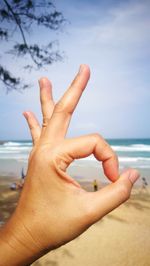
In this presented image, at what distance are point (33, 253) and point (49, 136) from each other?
518mm

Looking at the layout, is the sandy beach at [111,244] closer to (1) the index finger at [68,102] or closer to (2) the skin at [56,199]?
(2) the skin at [56,199]

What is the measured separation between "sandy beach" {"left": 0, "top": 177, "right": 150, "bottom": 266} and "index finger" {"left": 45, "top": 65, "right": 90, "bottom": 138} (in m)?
3.84

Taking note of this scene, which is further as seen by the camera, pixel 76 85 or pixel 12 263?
pixel 76 85

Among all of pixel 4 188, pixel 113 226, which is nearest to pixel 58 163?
pixel 113 226

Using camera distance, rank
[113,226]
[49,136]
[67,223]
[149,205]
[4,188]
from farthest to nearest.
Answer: [4,188] < [149,205] < [113,226] < [49,136] < [67,223]

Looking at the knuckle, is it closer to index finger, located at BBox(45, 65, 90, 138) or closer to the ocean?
index finger, located at BBox(45, 65, 90, 138)

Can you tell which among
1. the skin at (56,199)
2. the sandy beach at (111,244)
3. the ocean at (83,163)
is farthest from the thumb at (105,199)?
the ocean at (83,163)

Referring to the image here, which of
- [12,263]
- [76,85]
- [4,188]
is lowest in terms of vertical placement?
[4,188]

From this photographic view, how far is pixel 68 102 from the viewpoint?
122 centimetres

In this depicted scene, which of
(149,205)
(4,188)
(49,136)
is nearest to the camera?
(49,136)

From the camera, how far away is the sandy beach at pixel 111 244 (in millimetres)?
4461

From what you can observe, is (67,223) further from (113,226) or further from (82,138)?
(113,226)

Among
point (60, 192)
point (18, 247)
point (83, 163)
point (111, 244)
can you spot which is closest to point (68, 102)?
point (60, 192)

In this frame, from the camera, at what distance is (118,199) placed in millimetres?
1077
